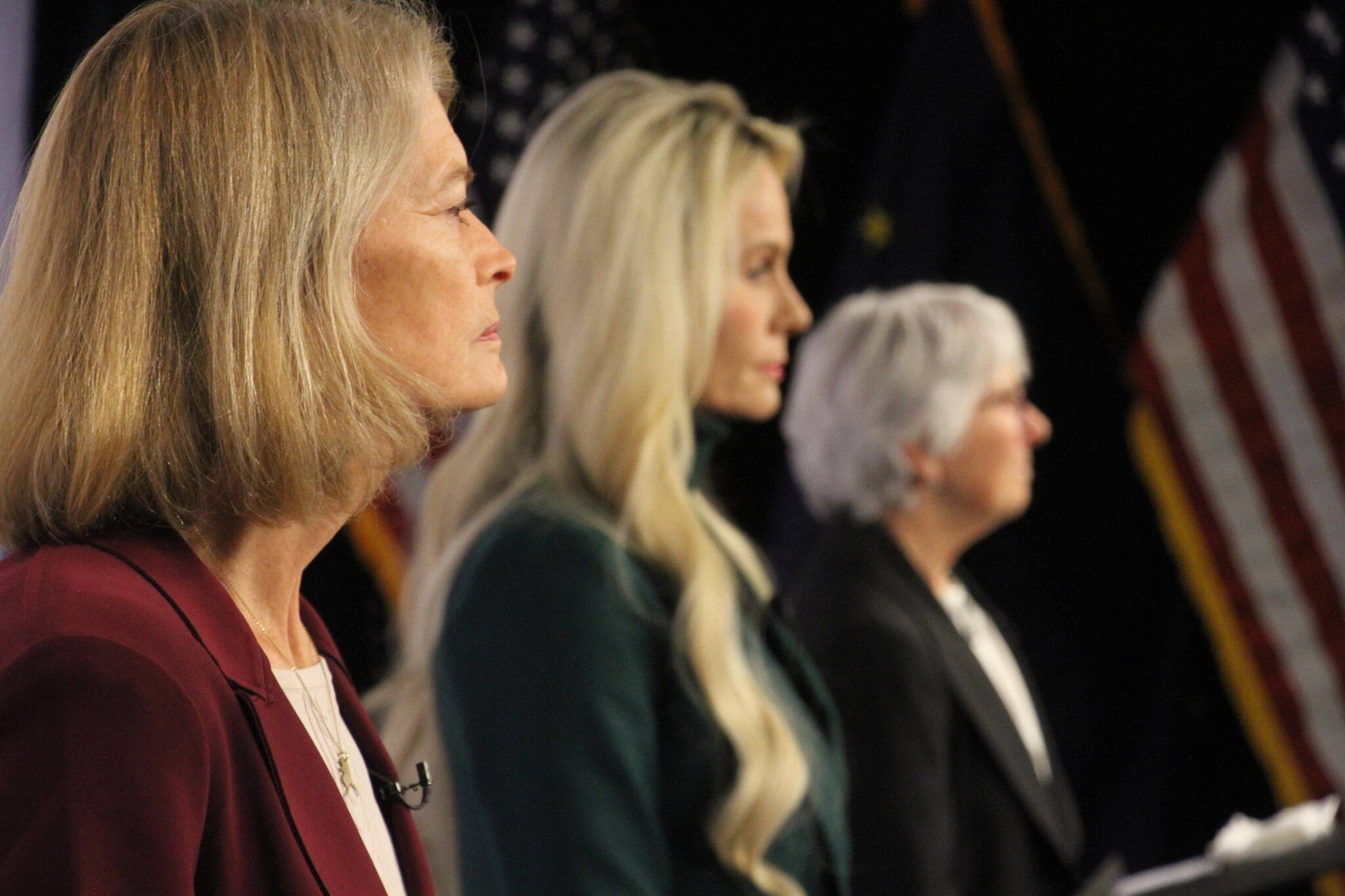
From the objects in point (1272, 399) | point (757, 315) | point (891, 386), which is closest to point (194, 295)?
point (757, 315)

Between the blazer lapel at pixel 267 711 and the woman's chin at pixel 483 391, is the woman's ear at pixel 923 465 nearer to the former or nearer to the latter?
the woman's chin at pixel 483 391

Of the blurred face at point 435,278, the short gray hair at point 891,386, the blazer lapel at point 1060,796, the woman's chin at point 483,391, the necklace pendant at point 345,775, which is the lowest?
the blazer lapel at point 1060,796

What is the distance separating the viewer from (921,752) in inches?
82.5

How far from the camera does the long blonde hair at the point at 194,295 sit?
2.86ft

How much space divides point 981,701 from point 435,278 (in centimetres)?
144

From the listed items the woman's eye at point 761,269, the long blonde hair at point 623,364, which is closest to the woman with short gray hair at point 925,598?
the long blonde hair at point 623,364

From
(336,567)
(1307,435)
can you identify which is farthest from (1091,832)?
(336,567)

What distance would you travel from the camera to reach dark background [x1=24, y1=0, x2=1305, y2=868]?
3.58 m

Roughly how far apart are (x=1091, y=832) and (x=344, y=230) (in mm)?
3307

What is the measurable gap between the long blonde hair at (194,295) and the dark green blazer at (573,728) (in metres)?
0.57

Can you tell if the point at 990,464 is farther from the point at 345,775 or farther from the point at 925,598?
the point at 345,775

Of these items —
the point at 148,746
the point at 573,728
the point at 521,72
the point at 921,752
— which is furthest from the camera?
the point at 521,72

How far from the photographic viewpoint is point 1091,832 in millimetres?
3795

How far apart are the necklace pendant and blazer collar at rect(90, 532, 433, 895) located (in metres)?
0.12
